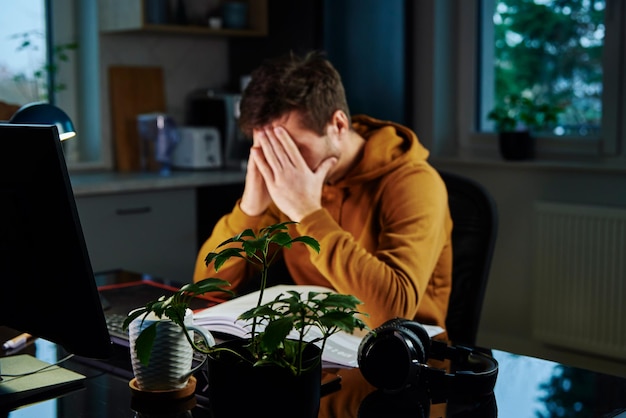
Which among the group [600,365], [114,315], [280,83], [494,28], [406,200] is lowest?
[600,365]

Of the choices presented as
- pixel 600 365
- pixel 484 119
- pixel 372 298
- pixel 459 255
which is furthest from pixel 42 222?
pixel 484 119

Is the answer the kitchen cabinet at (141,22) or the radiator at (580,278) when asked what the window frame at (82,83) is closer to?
the kitchen cabinet at (141,22)

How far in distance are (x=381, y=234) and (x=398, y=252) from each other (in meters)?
0.12

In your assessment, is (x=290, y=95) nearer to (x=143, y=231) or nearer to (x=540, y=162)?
(x=143, y=231)

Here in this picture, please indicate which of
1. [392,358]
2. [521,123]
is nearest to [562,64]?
[521,123]

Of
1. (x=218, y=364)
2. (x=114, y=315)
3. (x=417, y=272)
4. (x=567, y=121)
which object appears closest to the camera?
(x=218, y=364)

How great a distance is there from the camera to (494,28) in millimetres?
3725

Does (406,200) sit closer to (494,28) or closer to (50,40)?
(494,28)

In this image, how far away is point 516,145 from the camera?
347cm

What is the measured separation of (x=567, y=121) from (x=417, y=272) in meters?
1.96

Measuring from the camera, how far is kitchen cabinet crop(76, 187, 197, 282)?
10.4 ft

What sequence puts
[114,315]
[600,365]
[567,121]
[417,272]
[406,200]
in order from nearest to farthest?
1. [114,315]
2. [417,272]
3. [406,200]
4. [600,365]
5. [567,121]

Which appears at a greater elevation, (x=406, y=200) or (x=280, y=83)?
(x=280, y=83)

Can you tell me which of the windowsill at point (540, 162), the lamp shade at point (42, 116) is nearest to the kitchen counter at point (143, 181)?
the windowsill at point (540, 162)
